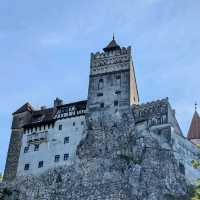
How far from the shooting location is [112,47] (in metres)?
65.9

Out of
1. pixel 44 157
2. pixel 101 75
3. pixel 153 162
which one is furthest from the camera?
pixel 101 75

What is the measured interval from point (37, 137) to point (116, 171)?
1277 centimetres

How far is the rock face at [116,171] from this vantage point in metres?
52.3

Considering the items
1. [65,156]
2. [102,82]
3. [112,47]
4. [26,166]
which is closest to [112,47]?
[112,47]

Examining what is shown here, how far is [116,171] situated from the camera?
178 ft

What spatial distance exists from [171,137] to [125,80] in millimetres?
10703

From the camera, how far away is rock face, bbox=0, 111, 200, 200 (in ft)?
172

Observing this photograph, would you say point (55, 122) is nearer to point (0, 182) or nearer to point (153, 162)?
point (0, 182)

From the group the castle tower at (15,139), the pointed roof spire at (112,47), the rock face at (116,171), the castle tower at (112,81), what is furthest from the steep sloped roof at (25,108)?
the pointed roof spire at (112,47)

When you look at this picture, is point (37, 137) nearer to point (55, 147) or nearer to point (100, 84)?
point (55, 147)

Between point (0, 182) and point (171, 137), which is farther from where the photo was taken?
point (0, 182)

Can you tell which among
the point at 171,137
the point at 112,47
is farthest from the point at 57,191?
the point at 112,47

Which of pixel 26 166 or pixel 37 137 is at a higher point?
pixel 37 137

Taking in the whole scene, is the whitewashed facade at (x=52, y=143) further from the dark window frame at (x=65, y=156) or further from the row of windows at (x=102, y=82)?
the row of windows at (x=102, y=82)
